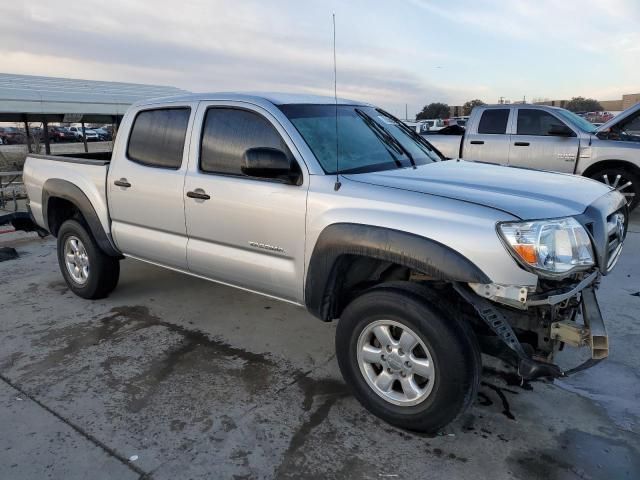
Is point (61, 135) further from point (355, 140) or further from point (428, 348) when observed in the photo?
point (428, 348)

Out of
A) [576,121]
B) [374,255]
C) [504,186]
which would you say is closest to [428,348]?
[374,255]

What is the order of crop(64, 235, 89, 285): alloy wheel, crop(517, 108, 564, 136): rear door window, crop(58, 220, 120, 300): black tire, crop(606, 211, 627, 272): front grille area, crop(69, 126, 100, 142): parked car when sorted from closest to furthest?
crop(606, 211, 627, 272): front grille area < crop(58, 220, 120, 300): black tire < crop(64, 235, 89, 285): alloy wheel < crop(517, 108, 564, 136): rear door window < crop(69, 126, 100, 142): parked car

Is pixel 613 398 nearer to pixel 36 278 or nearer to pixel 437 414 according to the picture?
pixel 437 414

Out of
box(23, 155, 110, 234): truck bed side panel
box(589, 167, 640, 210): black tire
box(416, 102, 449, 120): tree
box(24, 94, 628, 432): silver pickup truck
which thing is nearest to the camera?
box(24, 94, 628, 432): silver pickup truck

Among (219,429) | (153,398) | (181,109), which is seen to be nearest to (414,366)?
(219,429)

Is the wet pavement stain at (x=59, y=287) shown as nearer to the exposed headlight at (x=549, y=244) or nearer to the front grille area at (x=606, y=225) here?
the exposed headlight at (x=549, y=244)

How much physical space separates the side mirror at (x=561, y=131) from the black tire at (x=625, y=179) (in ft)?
2.64

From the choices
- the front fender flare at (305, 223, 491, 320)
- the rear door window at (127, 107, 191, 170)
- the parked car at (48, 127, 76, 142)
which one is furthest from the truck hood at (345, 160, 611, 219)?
the parked car at (48, 127, 76, 142)

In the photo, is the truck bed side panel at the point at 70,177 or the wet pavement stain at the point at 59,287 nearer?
the truck bed side panel at the point at 70,177

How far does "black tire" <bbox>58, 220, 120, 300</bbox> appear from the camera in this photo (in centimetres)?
480

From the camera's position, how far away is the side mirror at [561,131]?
8.41m

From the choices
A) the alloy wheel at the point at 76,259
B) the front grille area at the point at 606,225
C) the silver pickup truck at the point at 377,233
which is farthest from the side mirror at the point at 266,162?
the alloy wheel at the point at 76,259

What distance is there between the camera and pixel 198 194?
12.2 ft

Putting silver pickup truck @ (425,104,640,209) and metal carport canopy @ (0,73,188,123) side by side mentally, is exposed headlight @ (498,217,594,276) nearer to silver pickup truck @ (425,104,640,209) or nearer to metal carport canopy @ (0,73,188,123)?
silver pickup truck @ (425,104,640,209)
